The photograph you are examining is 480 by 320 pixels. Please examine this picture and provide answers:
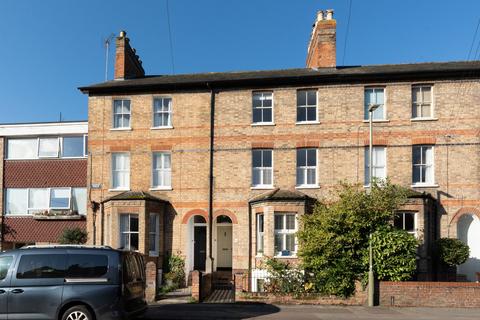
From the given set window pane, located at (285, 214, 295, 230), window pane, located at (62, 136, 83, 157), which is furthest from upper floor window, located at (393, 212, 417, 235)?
window pane, located at (62, 136, 83, 157)

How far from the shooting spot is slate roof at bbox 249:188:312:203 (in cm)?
1794

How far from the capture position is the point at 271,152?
19844mm

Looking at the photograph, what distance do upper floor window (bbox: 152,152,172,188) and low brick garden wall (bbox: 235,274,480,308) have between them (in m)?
7.67

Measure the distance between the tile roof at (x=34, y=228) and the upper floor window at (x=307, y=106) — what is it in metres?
11.9

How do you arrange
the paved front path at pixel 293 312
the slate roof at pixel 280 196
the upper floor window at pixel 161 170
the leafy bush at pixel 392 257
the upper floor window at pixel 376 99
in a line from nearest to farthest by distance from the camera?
1. the paved front path at pixel 293 312
2. the leafy bush at pixel 392 257
3. the slate roof at pixel 280 196
4. the upper floor window at pixel 376 99
5. the upper floor window at pixel 161 170

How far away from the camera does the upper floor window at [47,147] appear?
2184 cm

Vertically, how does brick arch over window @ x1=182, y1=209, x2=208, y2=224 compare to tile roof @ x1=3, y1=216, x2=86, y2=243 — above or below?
above

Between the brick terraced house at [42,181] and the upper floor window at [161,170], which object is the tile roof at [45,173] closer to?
the brick terraced house at [42,181]

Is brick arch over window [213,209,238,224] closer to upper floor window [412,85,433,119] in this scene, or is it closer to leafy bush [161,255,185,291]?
leafy bush [161,255,185,291]

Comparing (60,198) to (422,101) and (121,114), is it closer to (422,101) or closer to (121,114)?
(121,114)

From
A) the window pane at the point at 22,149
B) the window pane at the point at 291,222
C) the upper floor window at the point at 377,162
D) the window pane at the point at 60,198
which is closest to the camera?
the window pane at the point at 291,222

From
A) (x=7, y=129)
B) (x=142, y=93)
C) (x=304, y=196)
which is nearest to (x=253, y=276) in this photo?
(x=304, y=196)

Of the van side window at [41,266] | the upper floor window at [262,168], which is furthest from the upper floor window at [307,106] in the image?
the van side window at [41,266]

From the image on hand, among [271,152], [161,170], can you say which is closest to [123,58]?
[161,170]
